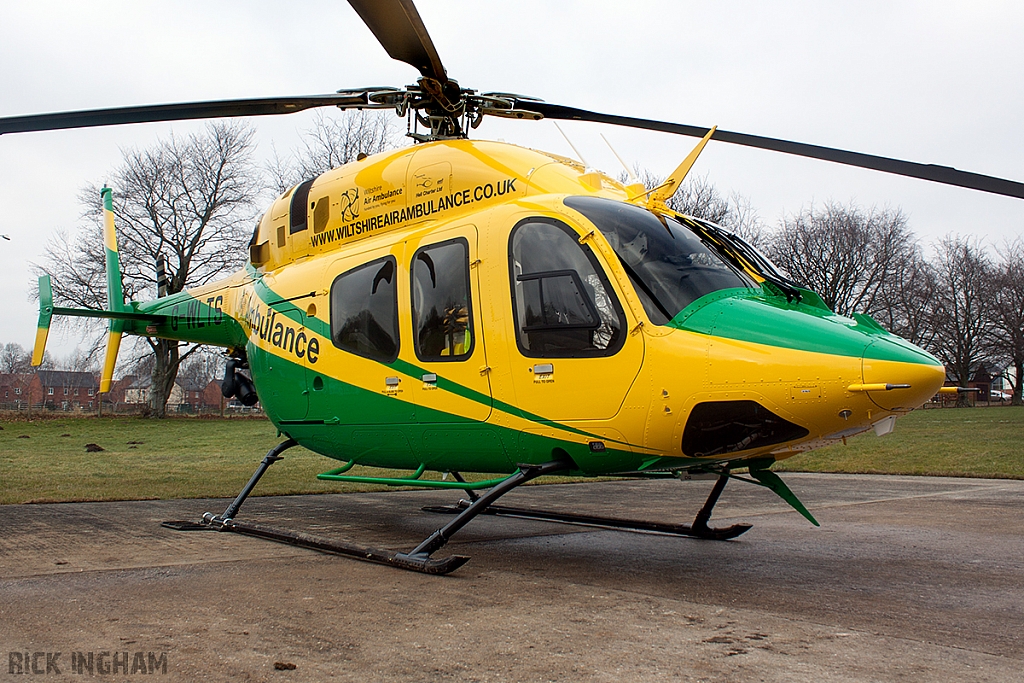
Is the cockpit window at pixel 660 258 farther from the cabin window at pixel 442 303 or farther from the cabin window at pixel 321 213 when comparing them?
the cabin window at pixel 321 213

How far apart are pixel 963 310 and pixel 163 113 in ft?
217

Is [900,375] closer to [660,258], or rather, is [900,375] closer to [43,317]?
[660,258]

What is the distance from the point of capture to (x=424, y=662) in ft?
12.5

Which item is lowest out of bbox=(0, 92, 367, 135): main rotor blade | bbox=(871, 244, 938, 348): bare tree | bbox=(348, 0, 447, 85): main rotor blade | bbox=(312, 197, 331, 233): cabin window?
bbox=(312, 197, 331, 233): cabin window

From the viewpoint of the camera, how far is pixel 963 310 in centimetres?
6116

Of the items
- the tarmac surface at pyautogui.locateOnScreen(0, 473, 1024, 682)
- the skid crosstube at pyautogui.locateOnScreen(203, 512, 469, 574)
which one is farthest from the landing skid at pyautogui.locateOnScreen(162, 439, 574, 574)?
the tarmac surface at pyautogui.locateOnScreen(0, 473, 1024, 682)

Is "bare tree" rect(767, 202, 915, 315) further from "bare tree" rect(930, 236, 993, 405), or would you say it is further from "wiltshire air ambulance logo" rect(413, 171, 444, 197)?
"wiltshire air ambulance logo" rect(413, 171, 444, 197)

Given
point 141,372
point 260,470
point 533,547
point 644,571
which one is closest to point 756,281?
point 644,571

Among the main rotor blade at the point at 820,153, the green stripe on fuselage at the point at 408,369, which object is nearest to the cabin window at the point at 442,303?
the green stripe on fuselage at the point at 408,369

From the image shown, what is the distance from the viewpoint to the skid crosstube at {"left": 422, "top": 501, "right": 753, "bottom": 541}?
759 cm

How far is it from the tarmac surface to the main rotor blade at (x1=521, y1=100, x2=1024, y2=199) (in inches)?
111

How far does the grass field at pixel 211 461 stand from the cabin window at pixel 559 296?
23.9ft

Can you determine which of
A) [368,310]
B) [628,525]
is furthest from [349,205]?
[628,525]

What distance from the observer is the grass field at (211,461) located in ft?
39.8
